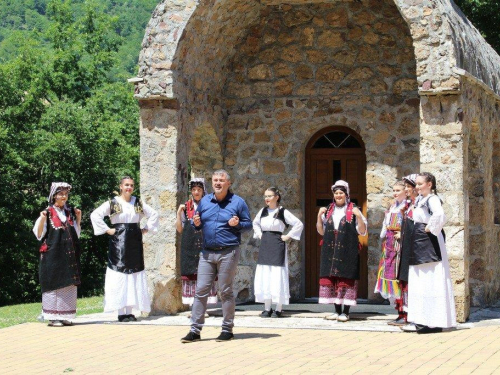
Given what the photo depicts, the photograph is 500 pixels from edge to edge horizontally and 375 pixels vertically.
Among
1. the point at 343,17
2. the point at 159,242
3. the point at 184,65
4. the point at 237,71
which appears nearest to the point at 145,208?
the point at 159,242

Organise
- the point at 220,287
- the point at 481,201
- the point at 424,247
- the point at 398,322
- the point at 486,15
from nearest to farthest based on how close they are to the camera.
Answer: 1. the point at 220,287
2. the point at 424,247
3. the point at 398,322
4. the point at 481,201
5. the point at 486,15

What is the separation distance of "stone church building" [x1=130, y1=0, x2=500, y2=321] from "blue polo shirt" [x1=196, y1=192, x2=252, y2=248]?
7.16ft

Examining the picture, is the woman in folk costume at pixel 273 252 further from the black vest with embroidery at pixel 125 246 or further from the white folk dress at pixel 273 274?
the black vest with embroidery at pixel 125 246

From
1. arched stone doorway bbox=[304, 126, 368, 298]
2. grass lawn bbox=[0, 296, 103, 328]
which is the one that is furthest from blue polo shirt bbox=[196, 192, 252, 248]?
arched stone doorway bbox=[304, 126, 368, 298]

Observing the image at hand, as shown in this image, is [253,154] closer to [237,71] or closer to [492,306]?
[237,71]

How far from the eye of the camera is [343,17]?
13.3 meters

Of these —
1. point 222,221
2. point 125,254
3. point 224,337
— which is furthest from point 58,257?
point 224,337

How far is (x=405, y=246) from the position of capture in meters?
10.1

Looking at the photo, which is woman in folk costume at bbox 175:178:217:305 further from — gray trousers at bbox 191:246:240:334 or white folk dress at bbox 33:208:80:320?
gray trousers at bbox 191:246:240:334

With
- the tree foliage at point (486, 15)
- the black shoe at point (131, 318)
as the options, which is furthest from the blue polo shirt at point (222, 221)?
the tree foliage at point (486, 15)

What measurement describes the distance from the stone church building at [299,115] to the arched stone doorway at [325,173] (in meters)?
0.01

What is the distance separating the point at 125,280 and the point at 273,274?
1.87m

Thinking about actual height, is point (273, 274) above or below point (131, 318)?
above

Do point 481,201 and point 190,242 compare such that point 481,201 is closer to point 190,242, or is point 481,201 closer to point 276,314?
point 276,314
